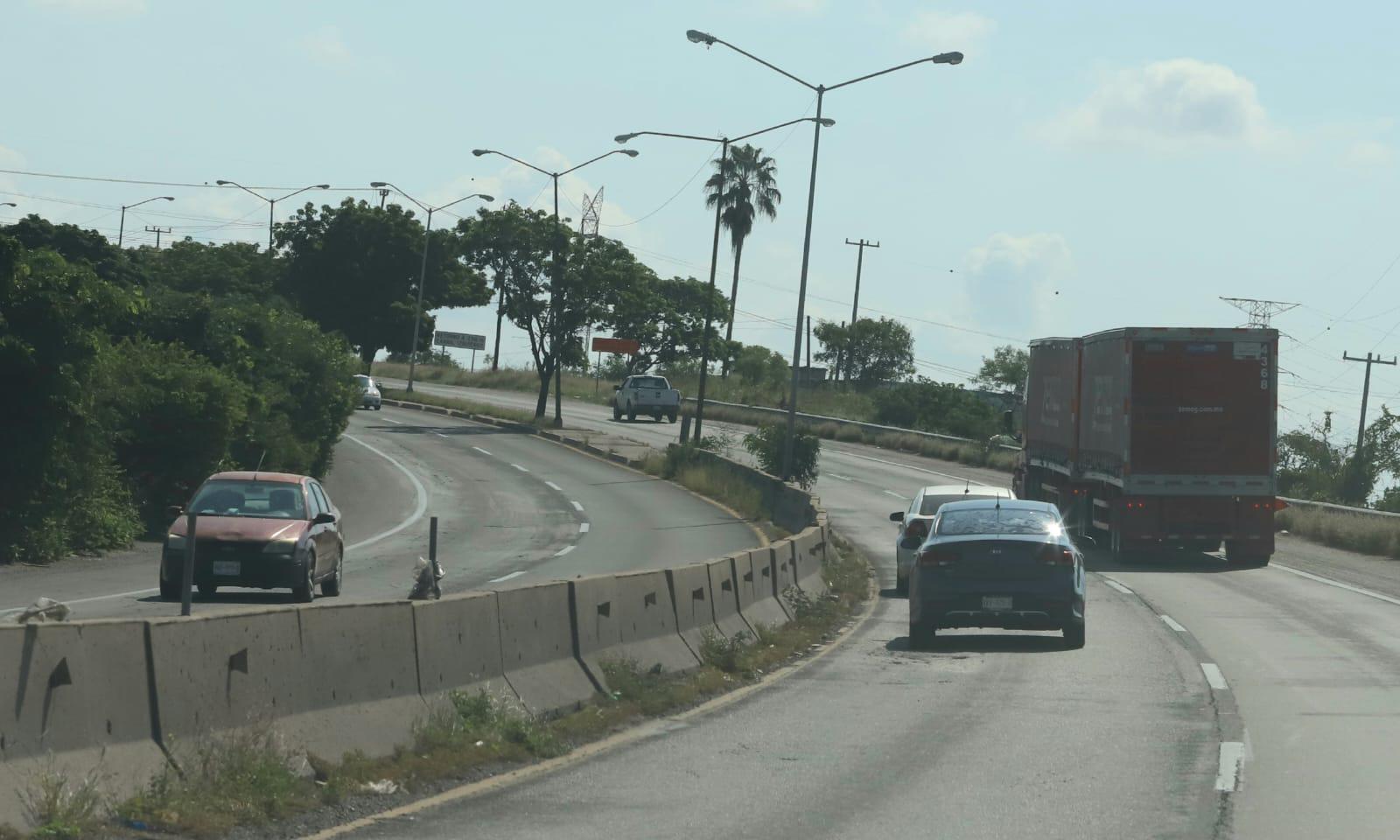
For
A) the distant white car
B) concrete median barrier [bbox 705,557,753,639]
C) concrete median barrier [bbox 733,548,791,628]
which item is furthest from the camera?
the distant white car

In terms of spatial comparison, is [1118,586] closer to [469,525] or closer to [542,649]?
[469,525]

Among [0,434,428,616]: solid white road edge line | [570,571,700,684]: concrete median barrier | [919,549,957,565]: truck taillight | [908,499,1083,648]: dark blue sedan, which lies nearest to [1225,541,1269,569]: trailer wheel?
[908,499,1083,648]: dark blue sedan

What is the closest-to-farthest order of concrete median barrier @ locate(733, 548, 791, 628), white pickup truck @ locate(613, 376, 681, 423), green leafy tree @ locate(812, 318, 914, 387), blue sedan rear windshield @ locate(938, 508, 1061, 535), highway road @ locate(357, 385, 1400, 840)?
highway road @ locate(357, 385, 1400, 840), blue sedan rear windshield @ locate(938, 508, 1061, 535), concrete median barrier @ locate(733, 548, 791, 628), white pickup truck @ locate(613, 376, 681, 423), green leafy tree @ locate(812, 318, 914, 387)

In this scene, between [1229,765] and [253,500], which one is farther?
[253,500]

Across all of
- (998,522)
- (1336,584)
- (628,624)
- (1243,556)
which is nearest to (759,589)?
(998,522)

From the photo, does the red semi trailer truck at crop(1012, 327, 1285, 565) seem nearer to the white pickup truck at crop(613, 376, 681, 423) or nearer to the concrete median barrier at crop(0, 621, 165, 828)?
the concrete median barrier at crop(0, 621, 165, 828)

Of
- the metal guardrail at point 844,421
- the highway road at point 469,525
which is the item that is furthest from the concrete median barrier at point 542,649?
the metal guardrail at point 844,421

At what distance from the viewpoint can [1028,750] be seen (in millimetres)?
11086

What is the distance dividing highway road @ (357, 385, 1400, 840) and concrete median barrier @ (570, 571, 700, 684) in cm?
95

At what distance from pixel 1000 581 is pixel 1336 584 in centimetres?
1243

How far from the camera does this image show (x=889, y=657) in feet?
55.6

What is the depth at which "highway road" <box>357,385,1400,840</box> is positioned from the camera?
863 centimetres

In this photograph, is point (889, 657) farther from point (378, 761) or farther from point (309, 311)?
point (309, 311)

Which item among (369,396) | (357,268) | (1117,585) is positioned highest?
(357,268)
